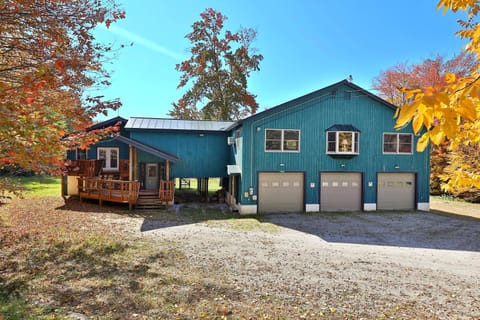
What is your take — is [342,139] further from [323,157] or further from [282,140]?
[282,140]

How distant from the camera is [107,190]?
14.3 metres

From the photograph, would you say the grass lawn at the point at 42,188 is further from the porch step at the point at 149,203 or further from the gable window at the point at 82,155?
the porch step at the point at 149,203

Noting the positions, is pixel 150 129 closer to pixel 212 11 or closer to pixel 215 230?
pixel 215 230

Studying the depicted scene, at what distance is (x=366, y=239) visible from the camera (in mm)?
9328

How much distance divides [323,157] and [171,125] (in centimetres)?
971

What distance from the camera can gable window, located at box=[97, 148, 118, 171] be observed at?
16.7 meters

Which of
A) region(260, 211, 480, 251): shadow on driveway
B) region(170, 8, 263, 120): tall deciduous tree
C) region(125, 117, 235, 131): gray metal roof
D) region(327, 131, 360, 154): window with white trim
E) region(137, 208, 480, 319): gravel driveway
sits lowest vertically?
region(260, 211, 480, 251): shadow on driveway

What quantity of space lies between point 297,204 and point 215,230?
234 inches

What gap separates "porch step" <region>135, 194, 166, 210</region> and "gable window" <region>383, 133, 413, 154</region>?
13.1m

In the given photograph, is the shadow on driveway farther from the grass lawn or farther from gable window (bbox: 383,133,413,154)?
the grass lawn

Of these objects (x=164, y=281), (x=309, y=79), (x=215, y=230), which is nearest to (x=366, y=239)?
(x=215, y=230)

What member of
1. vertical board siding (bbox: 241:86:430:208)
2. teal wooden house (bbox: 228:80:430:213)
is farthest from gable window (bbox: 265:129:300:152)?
vertical board siding (bbox: 241:86:430:208)

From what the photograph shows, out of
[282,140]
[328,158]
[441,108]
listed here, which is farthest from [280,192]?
[441,108]

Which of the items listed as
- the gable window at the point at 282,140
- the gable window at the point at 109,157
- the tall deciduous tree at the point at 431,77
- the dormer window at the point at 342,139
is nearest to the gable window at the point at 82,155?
the gable window at the point at 109,157
